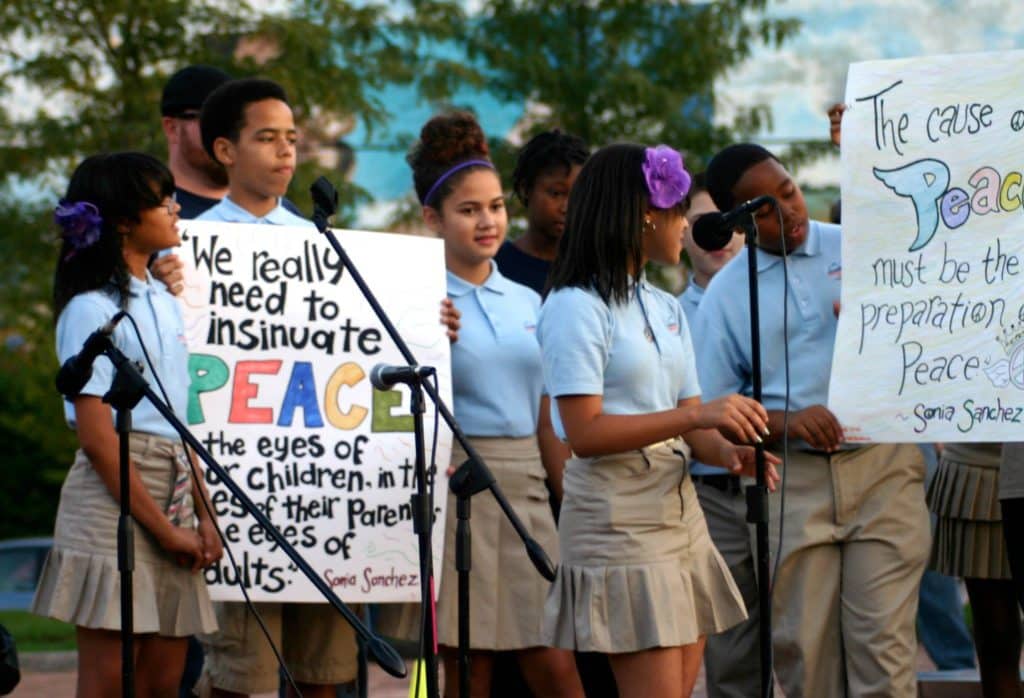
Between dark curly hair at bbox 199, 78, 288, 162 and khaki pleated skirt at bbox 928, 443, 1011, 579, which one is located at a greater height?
dark curly hair at bbox 199, 78, 288, 162

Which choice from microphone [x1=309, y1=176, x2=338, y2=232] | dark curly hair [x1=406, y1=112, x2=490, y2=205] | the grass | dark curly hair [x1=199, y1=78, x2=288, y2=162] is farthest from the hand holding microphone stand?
the grass

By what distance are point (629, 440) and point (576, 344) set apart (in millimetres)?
320

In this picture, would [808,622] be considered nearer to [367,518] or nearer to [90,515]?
[367,518]

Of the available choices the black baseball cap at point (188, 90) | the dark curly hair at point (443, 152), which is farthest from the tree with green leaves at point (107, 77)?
the dark curly hair at point (443, 152)

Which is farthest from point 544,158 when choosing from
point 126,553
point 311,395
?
point 126,553

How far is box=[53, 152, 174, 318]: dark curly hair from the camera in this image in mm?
5379

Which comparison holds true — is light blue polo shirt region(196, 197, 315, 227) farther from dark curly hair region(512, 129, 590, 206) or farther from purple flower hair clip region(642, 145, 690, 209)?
purple flower hair clip region(642, 145, 690, 209)

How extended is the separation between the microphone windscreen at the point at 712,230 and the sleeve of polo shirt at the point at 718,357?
83cm

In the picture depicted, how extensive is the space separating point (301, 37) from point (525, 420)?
950 centimetres

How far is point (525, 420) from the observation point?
18.9ft

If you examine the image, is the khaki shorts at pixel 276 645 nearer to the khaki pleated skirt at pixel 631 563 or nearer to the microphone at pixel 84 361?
the khaki pleated skirt at pixel 631 563

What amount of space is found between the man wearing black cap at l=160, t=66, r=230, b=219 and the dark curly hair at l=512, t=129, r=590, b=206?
46.2 inches

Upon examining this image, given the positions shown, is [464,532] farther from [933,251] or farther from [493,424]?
[933,251]

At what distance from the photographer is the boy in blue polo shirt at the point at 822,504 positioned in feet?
18.1
